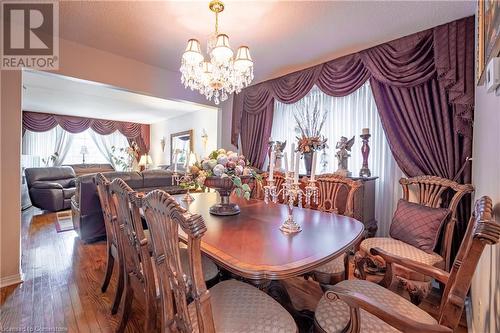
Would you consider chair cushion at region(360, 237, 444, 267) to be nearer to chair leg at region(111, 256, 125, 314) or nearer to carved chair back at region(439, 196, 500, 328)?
carved chair back at region(439, 196, 500, 328)

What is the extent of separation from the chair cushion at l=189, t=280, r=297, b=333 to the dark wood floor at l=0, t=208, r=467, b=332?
2.82 feet

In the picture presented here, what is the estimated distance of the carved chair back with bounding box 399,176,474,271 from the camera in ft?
5.77

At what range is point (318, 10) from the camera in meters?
1.90

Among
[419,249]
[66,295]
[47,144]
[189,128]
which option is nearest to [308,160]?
[419,249]

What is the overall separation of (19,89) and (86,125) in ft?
18.9

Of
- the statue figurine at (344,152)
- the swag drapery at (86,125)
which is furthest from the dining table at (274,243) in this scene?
the swag drapery at (86,125)

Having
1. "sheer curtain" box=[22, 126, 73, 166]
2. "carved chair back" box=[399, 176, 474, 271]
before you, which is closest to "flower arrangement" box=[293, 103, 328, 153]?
"carved chair back" box=[399, 176, 474, 271]

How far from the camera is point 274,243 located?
1.12 metres

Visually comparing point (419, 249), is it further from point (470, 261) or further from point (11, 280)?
point (11, 280)

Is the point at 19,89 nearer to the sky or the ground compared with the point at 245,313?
nearer to the sky

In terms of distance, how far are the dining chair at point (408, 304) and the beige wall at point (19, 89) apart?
8.82 ft

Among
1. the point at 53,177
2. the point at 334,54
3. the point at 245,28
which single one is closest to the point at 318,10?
the point at 245,28

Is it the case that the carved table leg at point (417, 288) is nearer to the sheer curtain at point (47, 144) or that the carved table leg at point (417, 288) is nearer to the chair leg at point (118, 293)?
the chair leg at point (118, 293)

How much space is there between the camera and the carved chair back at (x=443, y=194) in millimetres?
1759
